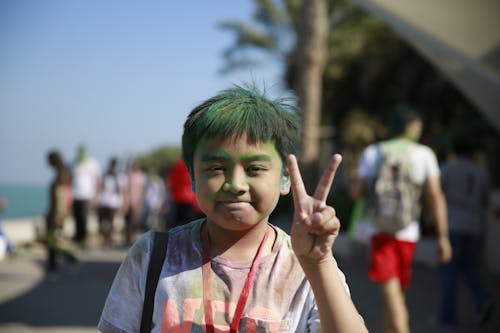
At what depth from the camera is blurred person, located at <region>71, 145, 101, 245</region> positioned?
1040 cm

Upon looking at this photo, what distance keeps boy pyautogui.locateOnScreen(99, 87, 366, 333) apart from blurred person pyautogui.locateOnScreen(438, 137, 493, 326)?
202 inches

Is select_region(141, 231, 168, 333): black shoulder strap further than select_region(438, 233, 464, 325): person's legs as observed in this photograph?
No

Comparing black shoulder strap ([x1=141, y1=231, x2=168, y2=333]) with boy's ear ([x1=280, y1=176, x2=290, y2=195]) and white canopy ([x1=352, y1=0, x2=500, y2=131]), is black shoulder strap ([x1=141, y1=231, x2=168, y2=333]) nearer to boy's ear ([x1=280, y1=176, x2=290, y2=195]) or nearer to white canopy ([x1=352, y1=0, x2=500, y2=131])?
boy's ear ([x1=280, y1=176, x2=290, y2=195])

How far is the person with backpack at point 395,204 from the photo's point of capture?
4633 millimetres

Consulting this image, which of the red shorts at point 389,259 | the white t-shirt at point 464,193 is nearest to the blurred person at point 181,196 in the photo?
the white t-shirt at point 464,193

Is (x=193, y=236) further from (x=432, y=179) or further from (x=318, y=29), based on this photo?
(x=318, y=29)

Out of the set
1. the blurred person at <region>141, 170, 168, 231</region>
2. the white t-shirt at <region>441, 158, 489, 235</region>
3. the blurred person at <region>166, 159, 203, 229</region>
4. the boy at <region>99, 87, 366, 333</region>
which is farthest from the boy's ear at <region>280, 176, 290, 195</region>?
the blurred person at <region>141, 170, 168, 231</region>

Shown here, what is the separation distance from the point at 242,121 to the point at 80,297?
21.0 ft

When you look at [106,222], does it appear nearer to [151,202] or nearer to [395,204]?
[151,202]

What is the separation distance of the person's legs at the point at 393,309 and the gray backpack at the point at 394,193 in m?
0.41

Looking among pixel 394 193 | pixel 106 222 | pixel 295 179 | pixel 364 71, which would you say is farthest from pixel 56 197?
pixel 364 71

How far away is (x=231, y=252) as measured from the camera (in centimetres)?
179

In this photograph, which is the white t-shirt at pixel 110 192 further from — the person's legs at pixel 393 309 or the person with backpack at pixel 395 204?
the person's legs at pixel 393 309

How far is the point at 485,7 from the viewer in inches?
268
